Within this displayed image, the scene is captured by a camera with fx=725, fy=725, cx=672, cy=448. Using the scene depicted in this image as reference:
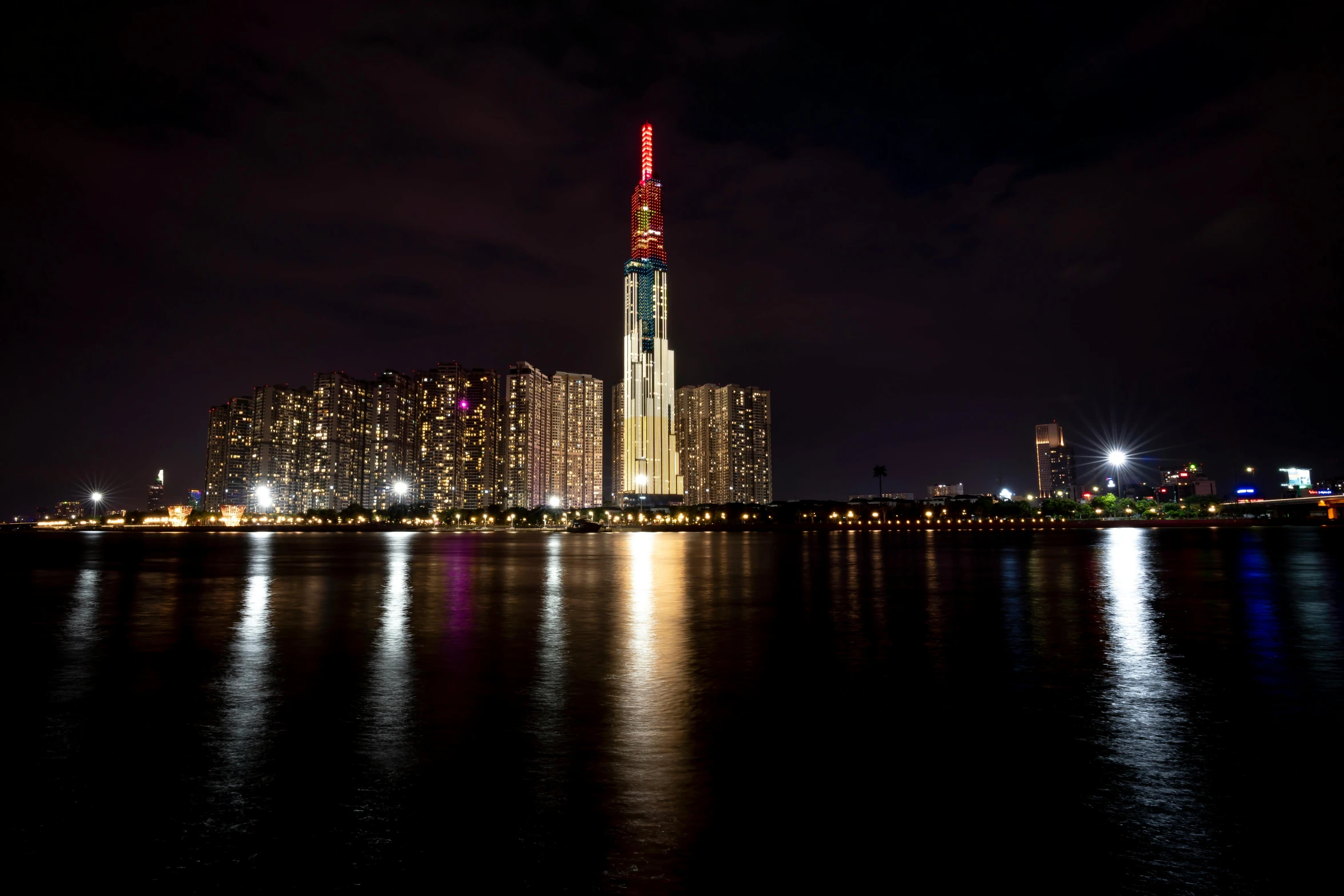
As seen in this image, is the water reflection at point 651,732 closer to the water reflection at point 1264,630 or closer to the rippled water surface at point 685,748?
the rippled water surface at point 685,748

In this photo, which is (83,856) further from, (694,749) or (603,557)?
(603,557)

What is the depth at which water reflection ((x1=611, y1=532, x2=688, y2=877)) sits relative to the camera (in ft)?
23.5

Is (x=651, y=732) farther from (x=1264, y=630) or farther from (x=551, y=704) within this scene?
(x=1264, y=630)

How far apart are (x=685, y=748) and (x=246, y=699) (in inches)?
335

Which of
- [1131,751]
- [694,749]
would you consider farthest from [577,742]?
[1131,751]

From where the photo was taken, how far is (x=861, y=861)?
21.7 ft

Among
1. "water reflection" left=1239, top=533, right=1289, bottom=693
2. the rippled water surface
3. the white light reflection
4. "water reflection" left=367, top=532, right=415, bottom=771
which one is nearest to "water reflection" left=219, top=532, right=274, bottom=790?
the rippled water surface

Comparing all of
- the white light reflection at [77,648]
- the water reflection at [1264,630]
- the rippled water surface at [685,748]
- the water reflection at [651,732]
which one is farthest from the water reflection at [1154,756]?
the white light reflection at [77,648]

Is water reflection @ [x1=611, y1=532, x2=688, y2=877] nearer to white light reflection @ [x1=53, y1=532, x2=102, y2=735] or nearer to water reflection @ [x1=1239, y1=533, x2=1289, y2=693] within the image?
white light reflection @ [x1=53, y1=532, x2=102, y2=735]

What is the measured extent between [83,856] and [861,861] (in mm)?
7251

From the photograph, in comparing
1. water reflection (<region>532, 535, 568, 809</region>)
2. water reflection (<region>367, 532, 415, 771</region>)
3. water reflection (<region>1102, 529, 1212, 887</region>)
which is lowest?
water reflection (<region>1102, 529, 1212, 887</region>)

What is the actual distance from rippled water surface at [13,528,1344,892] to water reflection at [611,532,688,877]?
7cm

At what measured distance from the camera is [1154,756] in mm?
9727

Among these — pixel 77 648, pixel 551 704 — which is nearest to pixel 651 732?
pixel 551 704
